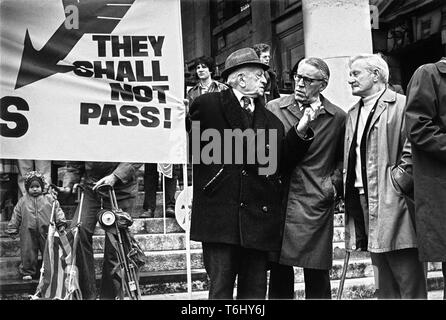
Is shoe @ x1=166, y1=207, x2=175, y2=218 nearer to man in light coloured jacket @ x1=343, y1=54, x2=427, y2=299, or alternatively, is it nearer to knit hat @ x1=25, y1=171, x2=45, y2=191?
knit hat @ x1=25, y1=171, x2=45, y2=191

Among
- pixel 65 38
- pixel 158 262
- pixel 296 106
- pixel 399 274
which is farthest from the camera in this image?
pixel 158 262

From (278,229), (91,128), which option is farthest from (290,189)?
(91,128)

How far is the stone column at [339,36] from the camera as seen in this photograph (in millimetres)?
7648

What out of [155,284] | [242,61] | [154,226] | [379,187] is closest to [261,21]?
[154,226]

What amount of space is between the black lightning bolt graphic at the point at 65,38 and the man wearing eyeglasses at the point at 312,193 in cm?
149

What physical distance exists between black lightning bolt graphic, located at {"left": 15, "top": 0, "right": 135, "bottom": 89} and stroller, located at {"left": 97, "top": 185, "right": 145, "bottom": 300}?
1134mm

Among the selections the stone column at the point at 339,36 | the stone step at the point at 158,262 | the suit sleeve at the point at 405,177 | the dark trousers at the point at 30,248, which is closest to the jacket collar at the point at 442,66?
the suit sleeve at the point at 405,177

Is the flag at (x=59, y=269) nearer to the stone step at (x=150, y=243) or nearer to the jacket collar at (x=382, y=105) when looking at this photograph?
the stone step at (x=150, y=243)

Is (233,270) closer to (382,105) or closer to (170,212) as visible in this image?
(382,105)

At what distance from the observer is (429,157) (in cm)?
422

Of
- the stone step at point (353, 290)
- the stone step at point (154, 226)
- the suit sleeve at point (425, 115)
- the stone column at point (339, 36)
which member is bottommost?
the stone step at point (353, 290)

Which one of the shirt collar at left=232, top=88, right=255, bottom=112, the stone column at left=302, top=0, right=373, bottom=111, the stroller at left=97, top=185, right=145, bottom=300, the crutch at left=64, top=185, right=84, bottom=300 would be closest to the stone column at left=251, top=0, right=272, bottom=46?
the stone column at left=302, top=0, right=373, bottom=111

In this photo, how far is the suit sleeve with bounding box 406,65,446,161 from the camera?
13.5ft

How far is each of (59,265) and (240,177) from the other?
1.80 meters
